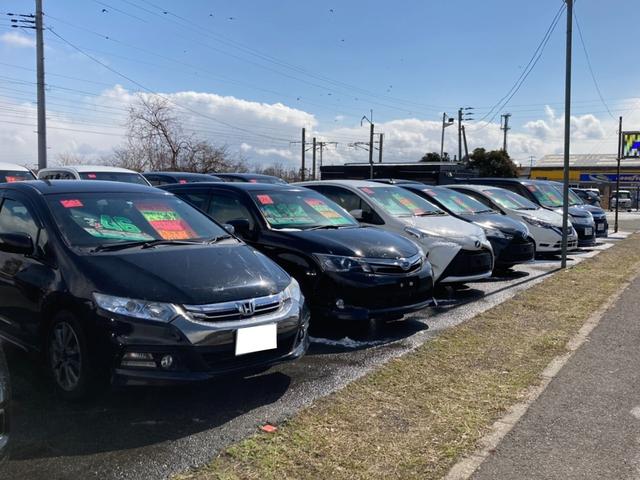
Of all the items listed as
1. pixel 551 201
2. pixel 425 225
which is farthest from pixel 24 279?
pixel 551 201

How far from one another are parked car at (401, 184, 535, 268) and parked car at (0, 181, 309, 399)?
233 inches

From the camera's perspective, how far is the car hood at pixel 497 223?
973cm

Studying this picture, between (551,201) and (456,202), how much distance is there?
5.68 metres

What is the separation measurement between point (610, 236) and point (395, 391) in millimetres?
18371

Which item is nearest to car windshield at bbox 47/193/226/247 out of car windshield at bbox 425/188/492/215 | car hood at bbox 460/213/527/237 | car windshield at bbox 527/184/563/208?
car hood at bbox 460/213/527/237

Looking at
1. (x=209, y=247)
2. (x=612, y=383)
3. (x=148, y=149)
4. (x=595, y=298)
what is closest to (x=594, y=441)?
(x=612, y=383)

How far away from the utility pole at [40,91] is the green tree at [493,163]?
36.8 meters

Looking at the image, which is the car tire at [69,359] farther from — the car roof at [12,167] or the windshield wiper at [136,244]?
the car roof at [12,167]

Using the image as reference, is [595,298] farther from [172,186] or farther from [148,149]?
[148,149]

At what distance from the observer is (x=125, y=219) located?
4719 millimetres

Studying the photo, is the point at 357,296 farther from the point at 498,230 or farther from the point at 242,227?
the point at 498,230

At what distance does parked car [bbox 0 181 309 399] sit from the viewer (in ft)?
11.9

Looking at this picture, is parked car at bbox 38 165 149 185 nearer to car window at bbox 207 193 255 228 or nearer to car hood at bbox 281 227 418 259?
car window at bbox 207 193 255 228

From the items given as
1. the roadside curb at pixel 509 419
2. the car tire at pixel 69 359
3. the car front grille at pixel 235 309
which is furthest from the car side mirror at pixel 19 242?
the roadside curb at pixel 509 419
